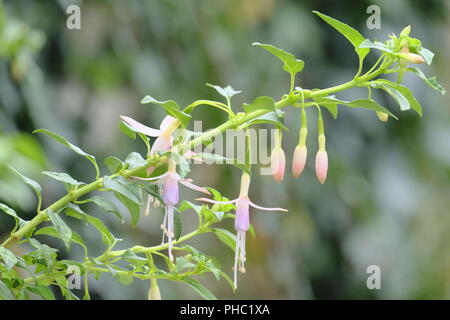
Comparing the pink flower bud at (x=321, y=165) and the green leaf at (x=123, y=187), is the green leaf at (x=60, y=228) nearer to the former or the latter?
the green leaf at (x=123, y=187)

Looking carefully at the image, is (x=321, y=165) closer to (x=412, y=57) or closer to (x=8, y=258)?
(x=412, y=57)

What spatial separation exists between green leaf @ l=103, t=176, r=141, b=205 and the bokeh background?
2.89ft

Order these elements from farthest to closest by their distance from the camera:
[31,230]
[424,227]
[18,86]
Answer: [424,227], [18,86], [31,230]

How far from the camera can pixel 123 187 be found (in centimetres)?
50

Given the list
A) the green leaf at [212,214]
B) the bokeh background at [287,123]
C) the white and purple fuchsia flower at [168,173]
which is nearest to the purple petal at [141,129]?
the white and purple fuchsia flower at [168,173]

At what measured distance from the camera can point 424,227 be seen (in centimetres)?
209

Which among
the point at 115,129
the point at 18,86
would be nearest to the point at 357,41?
the point at 18,86

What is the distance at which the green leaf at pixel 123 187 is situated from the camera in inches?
19.1

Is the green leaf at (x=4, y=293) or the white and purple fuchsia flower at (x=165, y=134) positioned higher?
the white and purple fuchsia flower at (x=165, y=134)

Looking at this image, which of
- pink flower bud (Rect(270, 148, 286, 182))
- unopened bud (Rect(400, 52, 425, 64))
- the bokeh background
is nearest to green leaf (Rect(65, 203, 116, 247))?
pink flower bud (Rect(270, 148, 286, 182))

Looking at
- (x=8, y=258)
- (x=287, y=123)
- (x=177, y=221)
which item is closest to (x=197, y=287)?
(x=177, y=221)

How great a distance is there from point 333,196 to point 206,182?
1.18 ft

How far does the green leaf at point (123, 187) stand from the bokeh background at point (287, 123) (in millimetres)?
881

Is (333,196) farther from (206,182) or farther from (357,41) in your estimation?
(357,41)
